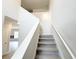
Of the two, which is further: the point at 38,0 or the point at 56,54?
the point at 38,0

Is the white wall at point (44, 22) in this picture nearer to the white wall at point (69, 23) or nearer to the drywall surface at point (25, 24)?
the drywall surface at point (25, 24)

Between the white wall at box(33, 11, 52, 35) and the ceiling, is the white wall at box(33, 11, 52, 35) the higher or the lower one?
the lower one

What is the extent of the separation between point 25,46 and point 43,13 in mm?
8319

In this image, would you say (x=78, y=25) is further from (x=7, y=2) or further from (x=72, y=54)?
(x=7, y=2)

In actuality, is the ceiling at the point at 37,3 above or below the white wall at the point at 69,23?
above

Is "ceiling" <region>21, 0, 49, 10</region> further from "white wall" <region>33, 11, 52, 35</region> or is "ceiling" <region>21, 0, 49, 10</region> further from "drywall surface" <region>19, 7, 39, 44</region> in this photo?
"drywall surface" <region>19, 7, 39, 44</region>

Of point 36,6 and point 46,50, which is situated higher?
point 36,6

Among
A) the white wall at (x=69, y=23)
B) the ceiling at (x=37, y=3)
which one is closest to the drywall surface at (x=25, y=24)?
the ceiling at (x=37, y=3)

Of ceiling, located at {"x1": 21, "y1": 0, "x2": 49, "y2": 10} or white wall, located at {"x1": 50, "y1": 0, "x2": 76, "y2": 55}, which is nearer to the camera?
white wall, located at {"x1": 50, "y1": 0, "x2": 76, "y2": 55}

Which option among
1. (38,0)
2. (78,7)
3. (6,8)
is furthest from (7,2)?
(78,7)

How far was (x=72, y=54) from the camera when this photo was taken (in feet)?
7.78

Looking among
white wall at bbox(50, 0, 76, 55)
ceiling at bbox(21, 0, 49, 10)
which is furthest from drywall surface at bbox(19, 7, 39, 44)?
white wall at bbox(50, 0, 76, 55)

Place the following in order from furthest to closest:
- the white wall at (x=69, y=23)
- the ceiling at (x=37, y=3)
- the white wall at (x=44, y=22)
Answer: the white wall at (x=44, y=22), the ceiling at (x=37, y=3), the white wall at (x=69, y=23)

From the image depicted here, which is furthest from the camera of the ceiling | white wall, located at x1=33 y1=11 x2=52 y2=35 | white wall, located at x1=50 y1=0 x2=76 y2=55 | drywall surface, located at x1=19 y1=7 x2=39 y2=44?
white wall, located at x1=33 y1=11 x2=52 y2=35
